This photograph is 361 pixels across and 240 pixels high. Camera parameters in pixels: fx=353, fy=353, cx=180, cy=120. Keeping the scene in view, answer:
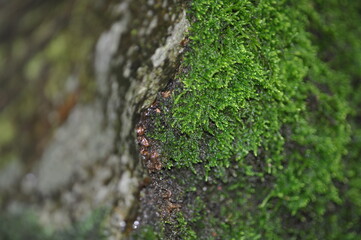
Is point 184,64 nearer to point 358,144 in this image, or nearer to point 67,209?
point 67,209

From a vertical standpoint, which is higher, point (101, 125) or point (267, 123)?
point (101, 125)

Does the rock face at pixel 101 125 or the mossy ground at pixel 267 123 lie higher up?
the rock face at pixel 101 125

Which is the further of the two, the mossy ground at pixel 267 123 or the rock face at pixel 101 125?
the mossy ground at pixel 267 123

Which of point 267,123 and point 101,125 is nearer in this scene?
point 101,125

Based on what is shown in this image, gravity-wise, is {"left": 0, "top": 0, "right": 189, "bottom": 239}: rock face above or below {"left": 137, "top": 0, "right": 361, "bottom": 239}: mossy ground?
above
